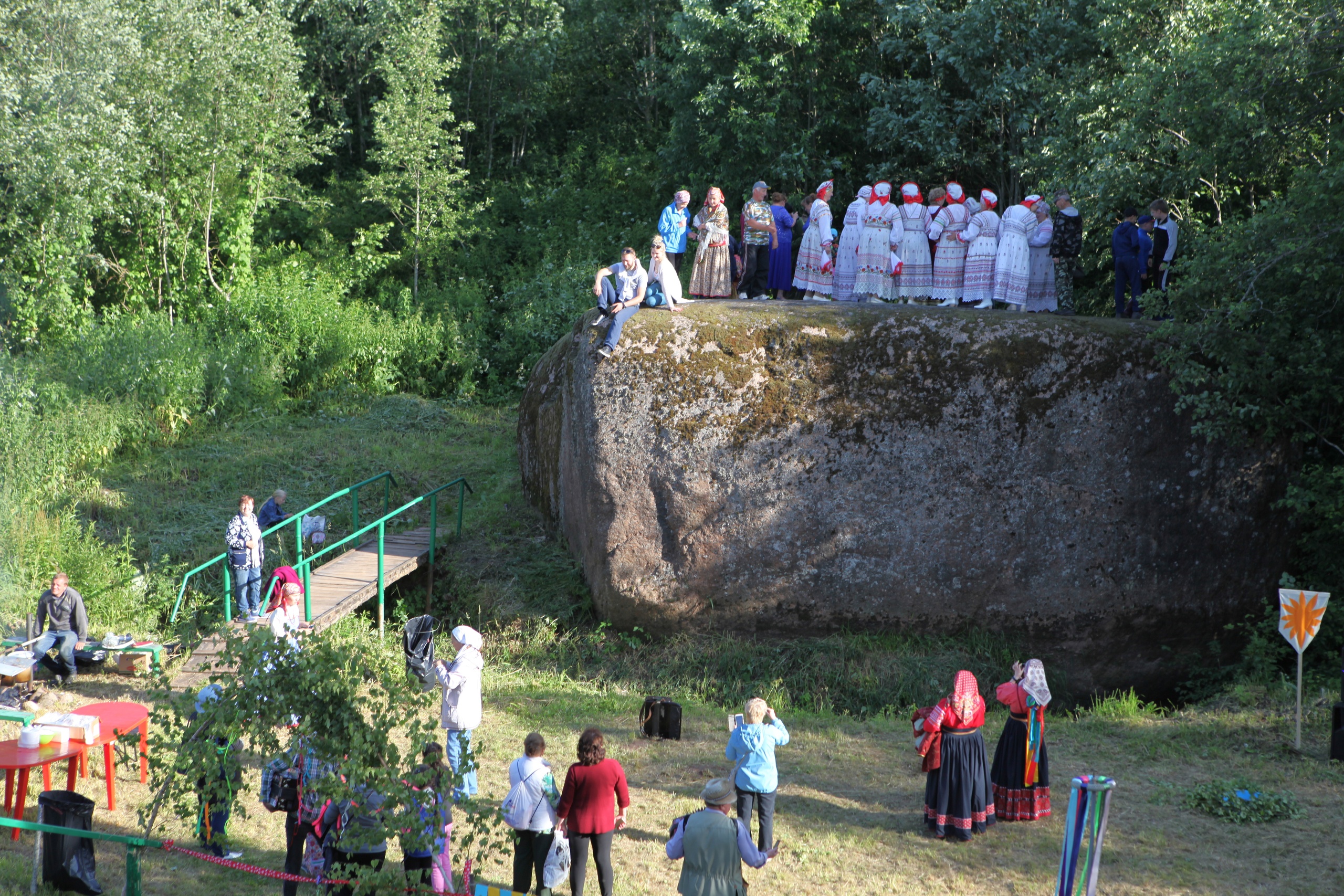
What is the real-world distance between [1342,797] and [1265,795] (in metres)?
0.72

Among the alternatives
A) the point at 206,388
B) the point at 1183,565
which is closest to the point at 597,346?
the point at 1183,565

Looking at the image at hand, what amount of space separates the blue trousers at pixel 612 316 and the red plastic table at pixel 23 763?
6291mm

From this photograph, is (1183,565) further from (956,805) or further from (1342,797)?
(956,805)

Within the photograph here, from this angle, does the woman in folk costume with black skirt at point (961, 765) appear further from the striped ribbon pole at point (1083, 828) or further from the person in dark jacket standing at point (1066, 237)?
the person in dark jacket standing at point (1066, 237)

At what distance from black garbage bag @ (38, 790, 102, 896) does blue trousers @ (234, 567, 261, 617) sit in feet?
18.0

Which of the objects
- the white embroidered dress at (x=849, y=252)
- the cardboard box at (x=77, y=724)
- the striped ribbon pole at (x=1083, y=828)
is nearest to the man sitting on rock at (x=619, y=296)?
the white embroidered dress at (x=849, y=252)

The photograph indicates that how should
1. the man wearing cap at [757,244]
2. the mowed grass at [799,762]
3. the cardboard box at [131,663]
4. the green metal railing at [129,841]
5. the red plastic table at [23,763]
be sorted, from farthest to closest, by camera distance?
the man wearing cap at [757,244]
the cardboard box at [131,663]
the red plastic table at [23,763]
the mowed grass at [799,762]
the green metal railing at [129,841]

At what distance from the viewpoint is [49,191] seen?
19.2 metres

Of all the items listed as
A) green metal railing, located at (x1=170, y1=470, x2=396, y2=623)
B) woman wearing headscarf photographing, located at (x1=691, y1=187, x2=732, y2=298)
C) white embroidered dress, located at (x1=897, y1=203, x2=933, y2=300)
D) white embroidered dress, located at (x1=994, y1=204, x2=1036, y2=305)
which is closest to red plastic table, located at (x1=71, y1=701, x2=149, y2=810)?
green metal railing, located at (x1=170, y1=470, x2=396, y2=623)

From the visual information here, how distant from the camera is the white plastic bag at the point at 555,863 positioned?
6.55 meters

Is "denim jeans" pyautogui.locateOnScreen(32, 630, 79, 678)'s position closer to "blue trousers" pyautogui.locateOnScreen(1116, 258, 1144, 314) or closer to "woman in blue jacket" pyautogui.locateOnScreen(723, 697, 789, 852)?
"woman in blue jacket" pyautogui.locateOnScreen(723, 697, 789, 852)

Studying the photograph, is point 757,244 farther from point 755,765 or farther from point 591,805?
point 591,805

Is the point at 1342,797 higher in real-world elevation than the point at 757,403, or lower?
lower

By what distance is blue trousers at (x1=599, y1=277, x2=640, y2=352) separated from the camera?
12008 millimetres
